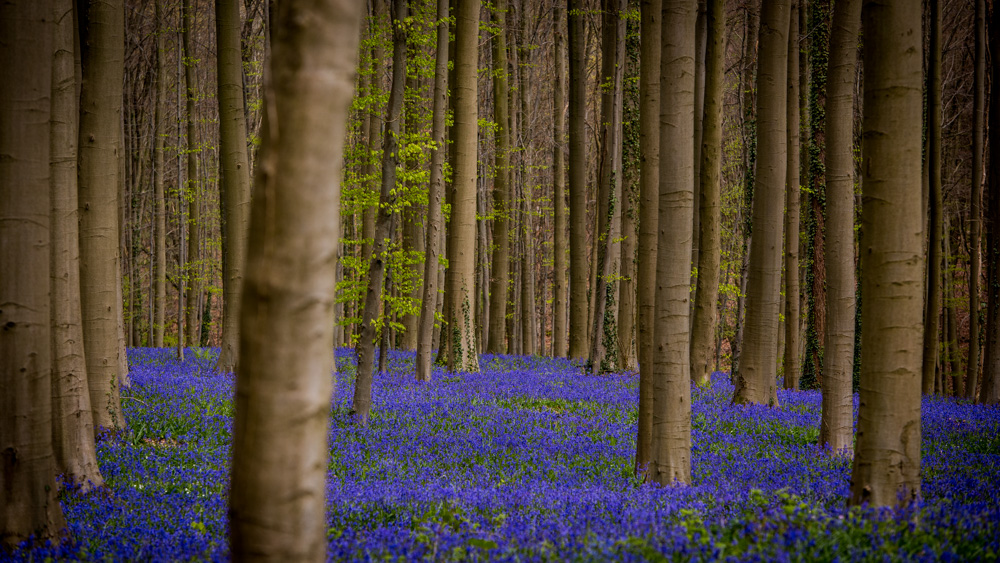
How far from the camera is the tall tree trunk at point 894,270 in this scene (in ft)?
15.9

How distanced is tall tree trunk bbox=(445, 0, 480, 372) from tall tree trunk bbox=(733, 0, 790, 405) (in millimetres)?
6055

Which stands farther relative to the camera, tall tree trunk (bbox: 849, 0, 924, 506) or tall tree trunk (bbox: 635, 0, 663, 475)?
tall tree trunk (bbox: 635, 0, 663, 475)

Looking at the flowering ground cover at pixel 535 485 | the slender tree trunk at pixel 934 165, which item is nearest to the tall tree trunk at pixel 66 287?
the flowering ground cover at pixel 535 485

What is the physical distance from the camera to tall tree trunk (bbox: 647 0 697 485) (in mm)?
6582

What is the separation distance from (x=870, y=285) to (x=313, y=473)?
4.22 metres

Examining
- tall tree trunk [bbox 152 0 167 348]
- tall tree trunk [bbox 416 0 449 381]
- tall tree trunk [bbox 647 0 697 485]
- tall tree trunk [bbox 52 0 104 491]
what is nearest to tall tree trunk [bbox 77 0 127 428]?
tall tree trunk [bbox 52 0 104 491]

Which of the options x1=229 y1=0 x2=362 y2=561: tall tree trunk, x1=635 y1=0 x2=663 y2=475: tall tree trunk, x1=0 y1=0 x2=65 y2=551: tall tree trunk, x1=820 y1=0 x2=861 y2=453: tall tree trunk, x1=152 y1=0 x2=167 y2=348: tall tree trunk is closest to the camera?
x1=229 y1=0 x2=362 y2=561: tall tree trunk

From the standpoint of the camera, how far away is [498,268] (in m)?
22.0

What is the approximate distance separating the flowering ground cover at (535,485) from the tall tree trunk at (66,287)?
0.42 meters

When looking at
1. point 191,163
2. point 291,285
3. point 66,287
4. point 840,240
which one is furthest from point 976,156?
point 191,163

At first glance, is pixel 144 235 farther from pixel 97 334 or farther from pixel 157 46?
pixel 97 334

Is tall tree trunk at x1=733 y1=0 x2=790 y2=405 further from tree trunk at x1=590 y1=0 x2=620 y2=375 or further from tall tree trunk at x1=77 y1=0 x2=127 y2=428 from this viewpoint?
tall tree trunk at x1=77 y1=0 x2=127 y2=428

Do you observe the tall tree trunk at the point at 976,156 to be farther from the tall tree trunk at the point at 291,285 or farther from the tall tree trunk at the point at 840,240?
the tall tree trunk at the point at 291,285

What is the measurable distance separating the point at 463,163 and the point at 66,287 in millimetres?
9728
